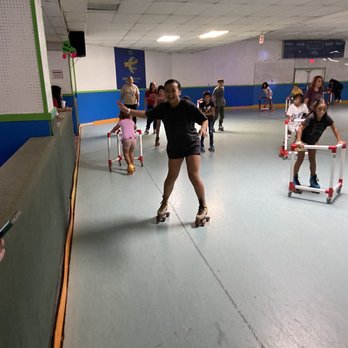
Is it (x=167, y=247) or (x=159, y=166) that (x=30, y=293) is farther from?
(x=159, y=166)

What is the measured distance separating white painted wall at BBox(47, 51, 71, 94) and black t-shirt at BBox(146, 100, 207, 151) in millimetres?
7108

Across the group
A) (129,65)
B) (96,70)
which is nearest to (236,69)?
(129,65)

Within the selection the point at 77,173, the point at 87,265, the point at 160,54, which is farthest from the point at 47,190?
the point at 160,54

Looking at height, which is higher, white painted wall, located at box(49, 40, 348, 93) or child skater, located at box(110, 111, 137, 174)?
white painted wall, located at box(49, 40, 348, 93)

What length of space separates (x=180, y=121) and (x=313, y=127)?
79.7 inches

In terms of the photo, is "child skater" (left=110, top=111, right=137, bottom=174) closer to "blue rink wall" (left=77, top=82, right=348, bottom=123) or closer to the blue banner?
"blue rink wall" (left=77, top=82, right=348, bottom=123)

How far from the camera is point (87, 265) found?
2861 millimetres

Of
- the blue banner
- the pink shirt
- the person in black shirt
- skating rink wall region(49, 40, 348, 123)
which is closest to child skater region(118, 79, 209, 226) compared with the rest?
the pink shirt

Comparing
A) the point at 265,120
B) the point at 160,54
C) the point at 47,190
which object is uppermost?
the point at 160,54

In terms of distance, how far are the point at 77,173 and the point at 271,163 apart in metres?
3.53

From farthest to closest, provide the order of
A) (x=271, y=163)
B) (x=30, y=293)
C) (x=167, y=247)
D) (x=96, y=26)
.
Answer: (x=96, y=26), (x=271, y=163), (x=167, y=247), (x=30, y=293)

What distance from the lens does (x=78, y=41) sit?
907 cm

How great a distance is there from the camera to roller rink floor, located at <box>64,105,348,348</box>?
2062 millimetres

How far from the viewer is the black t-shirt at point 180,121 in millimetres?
3354
